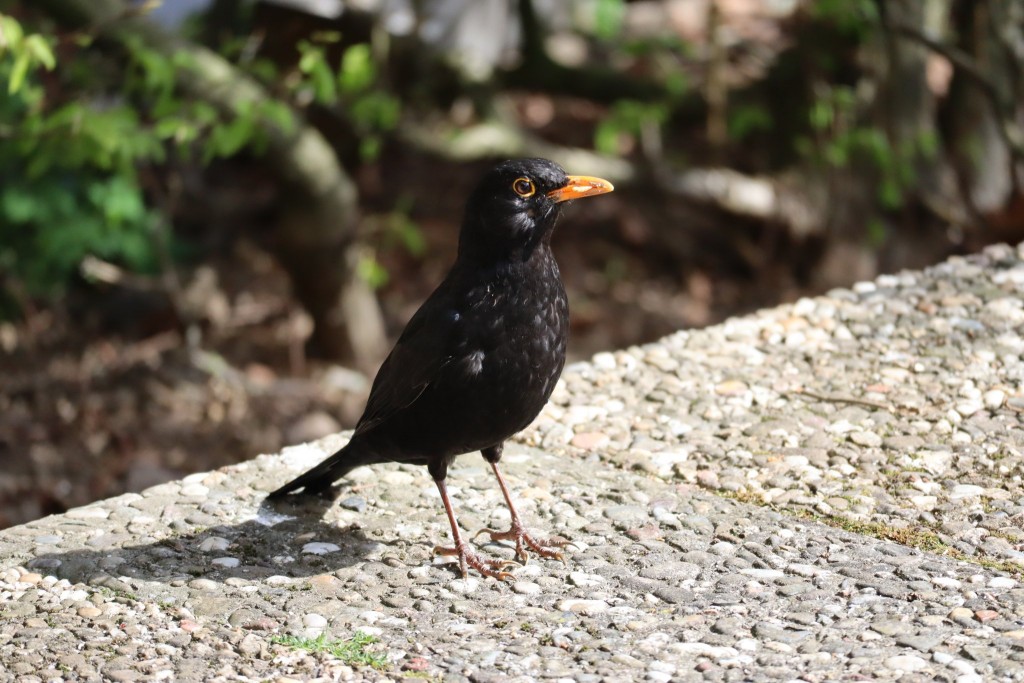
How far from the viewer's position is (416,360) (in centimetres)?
362

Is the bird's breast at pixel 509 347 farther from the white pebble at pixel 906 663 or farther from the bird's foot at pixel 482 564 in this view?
the white pebble at pixel 906 663

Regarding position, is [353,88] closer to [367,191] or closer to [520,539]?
[520,539]

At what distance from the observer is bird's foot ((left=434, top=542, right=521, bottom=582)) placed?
341 cm

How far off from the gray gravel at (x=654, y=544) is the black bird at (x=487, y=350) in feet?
0.74

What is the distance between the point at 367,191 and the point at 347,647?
20.9 feet

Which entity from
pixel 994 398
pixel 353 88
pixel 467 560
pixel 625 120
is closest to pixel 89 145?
pixel 353 88

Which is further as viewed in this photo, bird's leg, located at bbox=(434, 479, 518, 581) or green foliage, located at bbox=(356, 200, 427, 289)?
green foliage, located at bbox=(356, 200, 427, 289)

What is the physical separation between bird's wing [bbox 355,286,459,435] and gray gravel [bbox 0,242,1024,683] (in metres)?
0.34

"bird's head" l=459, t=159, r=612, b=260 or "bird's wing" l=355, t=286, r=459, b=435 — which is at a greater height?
"bird's head" l=459, t=159, r=612, b=260

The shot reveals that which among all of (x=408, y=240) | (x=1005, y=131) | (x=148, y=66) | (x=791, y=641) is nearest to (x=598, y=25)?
(x=408, y=240)

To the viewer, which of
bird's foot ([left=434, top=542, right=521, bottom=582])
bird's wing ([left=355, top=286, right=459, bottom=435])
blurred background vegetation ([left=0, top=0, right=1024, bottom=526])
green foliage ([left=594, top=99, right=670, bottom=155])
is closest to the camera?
bird's foot ([left=434, top=542, right=521, bottom=582])

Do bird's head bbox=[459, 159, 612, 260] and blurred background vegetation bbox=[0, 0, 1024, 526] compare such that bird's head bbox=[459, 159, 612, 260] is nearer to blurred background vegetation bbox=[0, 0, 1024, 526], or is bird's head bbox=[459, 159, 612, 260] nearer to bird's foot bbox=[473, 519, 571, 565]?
bird's foot bbox=[473, 519, 571, 565]

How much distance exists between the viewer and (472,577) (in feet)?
11.3

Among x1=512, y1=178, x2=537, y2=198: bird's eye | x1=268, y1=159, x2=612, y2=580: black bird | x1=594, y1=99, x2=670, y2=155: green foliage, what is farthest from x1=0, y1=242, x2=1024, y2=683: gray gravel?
x1=594, y1=99, x2=670, y2=155: green foliage
